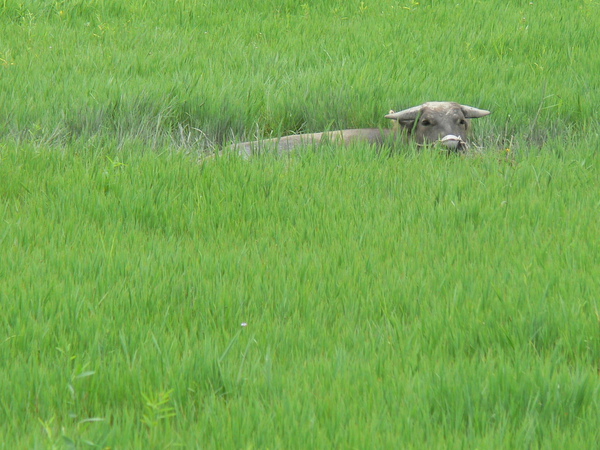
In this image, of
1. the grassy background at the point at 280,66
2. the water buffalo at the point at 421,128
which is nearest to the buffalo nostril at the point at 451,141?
the water buffalo at the point at 421,128

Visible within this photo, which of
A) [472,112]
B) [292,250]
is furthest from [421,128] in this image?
[292,250]

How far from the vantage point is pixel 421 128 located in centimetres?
600

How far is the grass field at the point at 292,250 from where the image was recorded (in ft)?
7.95

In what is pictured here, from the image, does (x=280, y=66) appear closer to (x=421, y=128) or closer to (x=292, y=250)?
(x=421, y=128)

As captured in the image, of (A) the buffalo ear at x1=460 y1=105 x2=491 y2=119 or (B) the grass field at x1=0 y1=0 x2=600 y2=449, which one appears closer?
(B) the grass field at x1=0 y1=0 x2=600 y2=449

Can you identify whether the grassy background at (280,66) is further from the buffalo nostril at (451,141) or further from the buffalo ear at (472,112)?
the buffalo nostril at (451,141)

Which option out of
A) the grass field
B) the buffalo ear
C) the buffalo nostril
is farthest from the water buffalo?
the grass field

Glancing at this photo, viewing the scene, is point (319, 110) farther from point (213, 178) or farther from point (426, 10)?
point (426, 10)

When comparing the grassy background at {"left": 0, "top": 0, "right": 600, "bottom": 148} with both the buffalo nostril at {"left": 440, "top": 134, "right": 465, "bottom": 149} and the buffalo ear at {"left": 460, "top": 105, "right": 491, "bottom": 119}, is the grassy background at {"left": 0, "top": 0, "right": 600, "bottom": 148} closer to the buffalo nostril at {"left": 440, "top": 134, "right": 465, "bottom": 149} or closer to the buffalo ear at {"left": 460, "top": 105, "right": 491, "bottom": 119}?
the buffalo ear at {"left": 460, "top": 105, "right": 491, "bottom": 119}

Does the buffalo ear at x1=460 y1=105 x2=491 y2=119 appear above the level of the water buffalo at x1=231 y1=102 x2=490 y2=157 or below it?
above

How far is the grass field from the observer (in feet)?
7.95

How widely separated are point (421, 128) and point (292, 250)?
2710 millimetres

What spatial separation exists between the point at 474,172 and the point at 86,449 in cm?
334

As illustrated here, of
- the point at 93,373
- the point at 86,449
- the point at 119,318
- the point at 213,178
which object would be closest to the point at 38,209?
the point at 213,178
